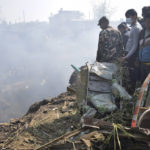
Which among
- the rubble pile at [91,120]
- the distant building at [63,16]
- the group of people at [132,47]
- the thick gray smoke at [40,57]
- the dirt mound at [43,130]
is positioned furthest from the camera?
the distant building at [63,16]

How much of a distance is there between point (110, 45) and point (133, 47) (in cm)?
57

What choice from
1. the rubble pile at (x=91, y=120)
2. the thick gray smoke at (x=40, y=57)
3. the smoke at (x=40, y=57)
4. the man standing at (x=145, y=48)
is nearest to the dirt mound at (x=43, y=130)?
the rubble pile at (x=91, y=120)

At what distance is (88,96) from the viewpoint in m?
3.18

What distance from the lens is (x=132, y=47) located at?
11.7 ft

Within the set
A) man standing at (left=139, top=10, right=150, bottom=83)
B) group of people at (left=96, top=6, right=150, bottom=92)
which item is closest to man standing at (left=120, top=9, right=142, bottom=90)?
group of people at (left=96, top=6, right=150, bottom=92)

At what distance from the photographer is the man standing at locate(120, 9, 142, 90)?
3516mm

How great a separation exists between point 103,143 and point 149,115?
24.1 inches

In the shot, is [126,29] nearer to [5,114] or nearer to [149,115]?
[149,115]

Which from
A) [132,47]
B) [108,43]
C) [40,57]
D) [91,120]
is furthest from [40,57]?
[91,120]

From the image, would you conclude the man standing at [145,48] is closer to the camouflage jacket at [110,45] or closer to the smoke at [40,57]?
the camouflage jacket at [110,45]

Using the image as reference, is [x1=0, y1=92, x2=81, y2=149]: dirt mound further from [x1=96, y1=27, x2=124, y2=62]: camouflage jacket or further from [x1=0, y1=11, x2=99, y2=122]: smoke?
[x1=0, y1=11, x2=99, y2=122]: smoke

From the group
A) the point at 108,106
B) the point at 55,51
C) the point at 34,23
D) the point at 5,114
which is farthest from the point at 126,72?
the point at 34,23

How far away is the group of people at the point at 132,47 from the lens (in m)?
3.12

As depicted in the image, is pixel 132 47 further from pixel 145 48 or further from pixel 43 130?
pixel 43 130
